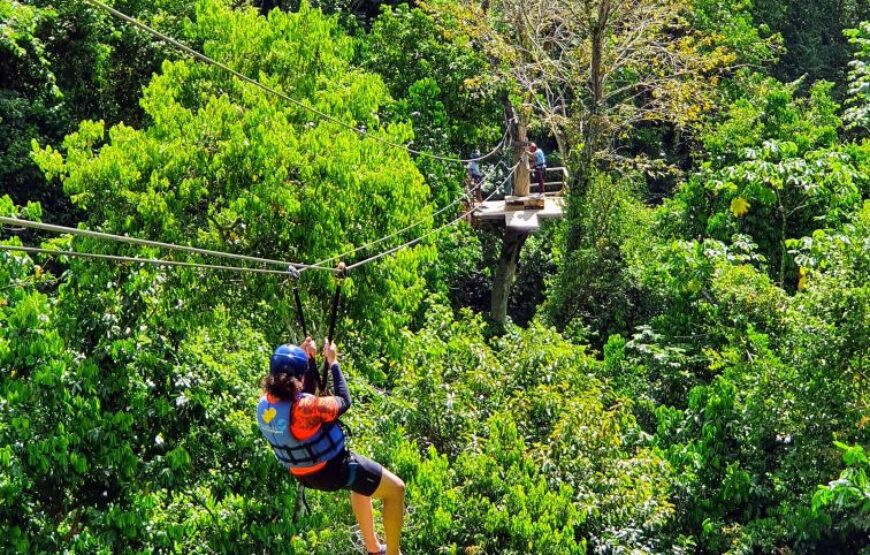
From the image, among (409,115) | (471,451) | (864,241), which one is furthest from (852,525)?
(409,115)

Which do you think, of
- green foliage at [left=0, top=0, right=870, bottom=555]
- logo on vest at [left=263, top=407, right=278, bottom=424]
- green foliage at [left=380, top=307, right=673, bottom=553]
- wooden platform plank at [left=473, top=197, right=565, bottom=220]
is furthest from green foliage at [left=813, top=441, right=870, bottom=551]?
wooden platform plank at [left=473, top=197, right=565, bottom=220]

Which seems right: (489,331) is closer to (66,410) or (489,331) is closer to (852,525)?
(852,525)

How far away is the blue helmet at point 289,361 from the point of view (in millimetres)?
5984

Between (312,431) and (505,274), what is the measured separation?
15303mm

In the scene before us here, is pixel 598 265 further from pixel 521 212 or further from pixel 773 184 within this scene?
pixel 773 184

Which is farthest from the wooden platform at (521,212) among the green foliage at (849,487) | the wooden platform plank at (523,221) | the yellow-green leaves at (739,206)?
the green foliage at (849,487)

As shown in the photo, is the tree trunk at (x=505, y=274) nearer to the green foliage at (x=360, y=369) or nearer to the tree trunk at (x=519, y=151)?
the tree trunk at (x=519, y=151)

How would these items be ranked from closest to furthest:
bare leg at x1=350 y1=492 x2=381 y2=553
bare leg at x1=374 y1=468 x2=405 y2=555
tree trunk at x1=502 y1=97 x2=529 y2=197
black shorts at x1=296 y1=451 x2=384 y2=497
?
black shorts at x1=296 y1=451 x2=384 y2=497 < bare leg at x1=374 y1=468 x2=405 y2=555 < bare leg at x1=350 y1=492 x2=381 y2=553 < tree trunk at x1=502 y1=97 x2=529 y2=197

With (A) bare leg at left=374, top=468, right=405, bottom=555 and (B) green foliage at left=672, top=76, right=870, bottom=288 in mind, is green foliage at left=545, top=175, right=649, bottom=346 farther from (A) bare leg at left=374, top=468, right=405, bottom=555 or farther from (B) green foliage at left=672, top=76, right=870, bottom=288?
(A) bare leg at left=374, top=468, right=405, bottom=555

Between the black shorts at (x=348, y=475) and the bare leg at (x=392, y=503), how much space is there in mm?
61

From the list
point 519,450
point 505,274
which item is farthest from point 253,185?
point 505,274

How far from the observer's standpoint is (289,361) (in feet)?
19.6

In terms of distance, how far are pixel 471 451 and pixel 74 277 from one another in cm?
376

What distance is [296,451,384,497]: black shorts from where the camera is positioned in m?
6.34
